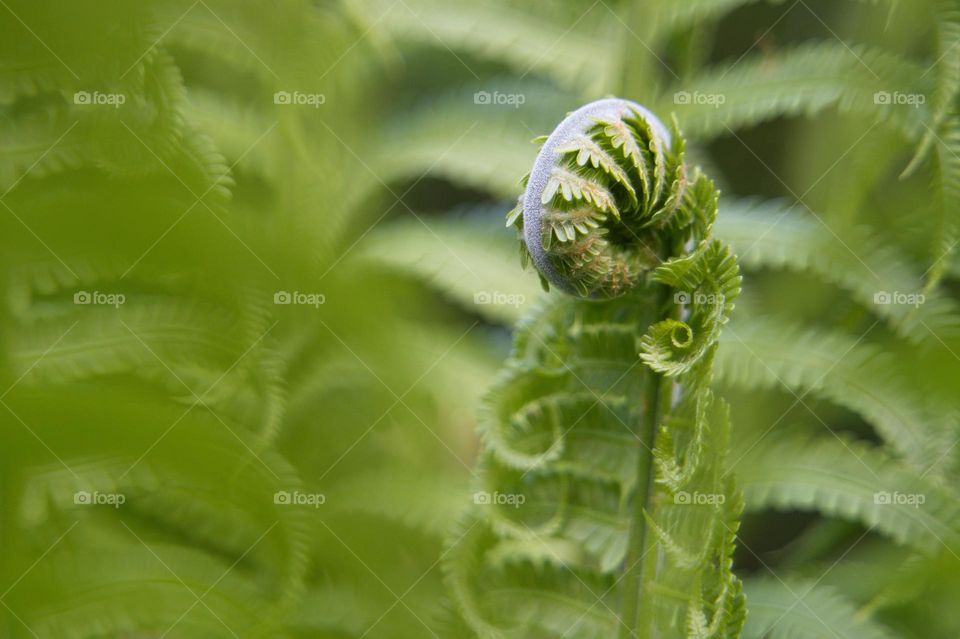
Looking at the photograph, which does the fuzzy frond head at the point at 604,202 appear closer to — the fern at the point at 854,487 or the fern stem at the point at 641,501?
the fern stem at the point at 641,501

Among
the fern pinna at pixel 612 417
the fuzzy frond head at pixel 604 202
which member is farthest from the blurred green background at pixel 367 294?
the fuzzy frond head at pixel 604 202

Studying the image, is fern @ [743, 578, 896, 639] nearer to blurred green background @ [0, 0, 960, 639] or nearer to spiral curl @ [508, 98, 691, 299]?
blurred green background @ [0, 0, 960, 639]

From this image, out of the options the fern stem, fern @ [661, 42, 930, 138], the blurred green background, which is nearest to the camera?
the blurred green background

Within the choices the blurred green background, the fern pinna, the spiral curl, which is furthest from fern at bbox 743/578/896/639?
the spiral curl

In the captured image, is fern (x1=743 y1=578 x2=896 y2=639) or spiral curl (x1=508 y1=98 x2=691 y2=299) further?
fern (x1=743 y1=578 x2=896 y2=639)

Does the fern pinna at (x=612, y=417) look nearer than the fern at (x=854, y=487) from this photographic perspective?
Yes

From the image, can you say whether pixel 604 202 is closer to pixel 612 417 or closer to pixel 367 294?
pixel 612 417

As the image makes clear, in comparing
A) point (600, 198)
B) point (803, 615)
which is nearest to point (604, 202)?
point (600, 198)

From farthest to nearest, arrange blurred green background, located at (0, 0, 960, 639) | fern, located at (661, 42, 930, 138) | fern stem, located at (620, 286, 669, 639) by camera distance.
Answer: fern, located at (661, 42, 930, 138)
fern stem, located at (620, 286, 669, 639)
blurred green background, located at (0, 0, 960, 639)
